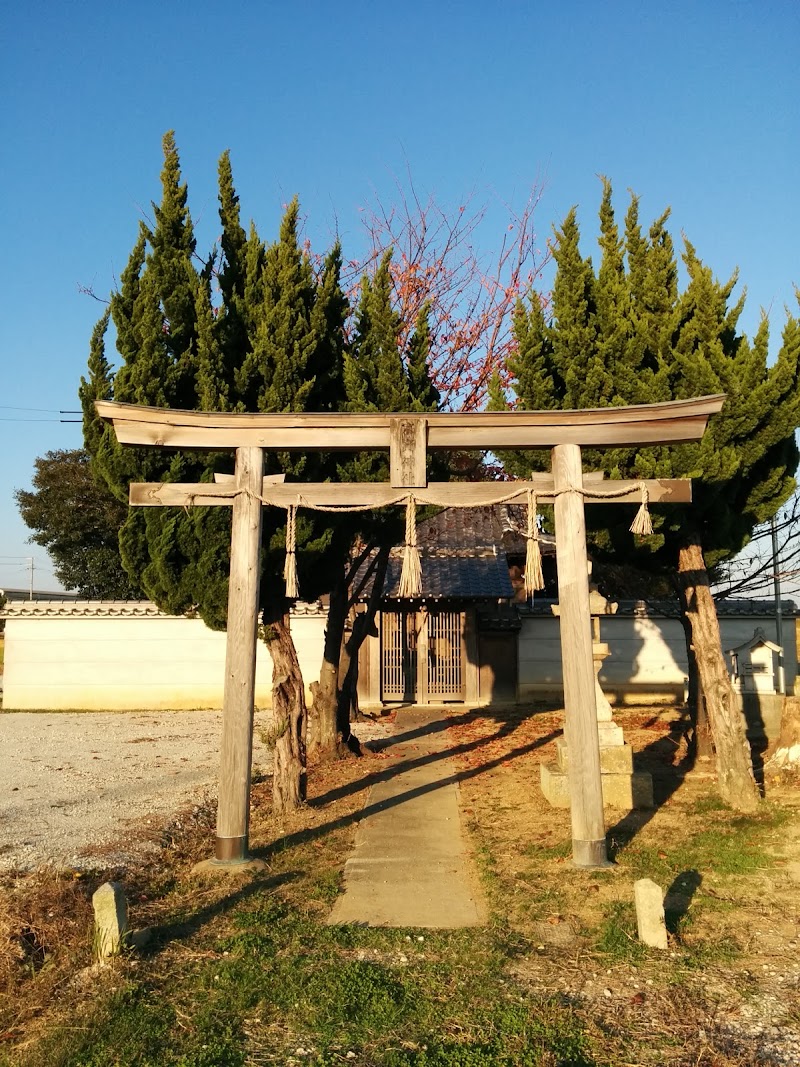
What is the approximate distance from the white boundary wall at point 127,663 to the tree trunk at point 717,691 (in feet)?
39.3

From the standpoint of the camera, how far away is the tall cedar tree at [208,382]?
355 inches

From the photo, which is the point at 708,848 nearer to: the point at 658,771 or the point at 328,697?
the point at 658,771

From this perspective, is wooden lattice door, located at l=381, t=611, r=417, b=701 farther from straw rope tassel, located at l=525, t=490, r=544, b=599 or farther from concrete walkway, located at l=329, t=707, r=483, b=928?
straw rope tassel, located at l=525, t=490, r=544, b=599

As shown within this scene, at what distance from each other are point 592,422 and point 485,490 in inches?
42.4

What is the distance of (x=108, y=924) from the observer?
194 inches

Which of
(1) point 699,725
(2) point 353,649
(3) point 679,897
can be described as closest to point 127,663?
(2) point 353,649

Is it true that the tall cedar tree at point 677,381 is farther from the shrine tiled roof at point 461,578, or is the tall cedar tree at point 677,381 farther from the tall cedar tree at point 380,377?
the shrine tiled roof at point 461,578

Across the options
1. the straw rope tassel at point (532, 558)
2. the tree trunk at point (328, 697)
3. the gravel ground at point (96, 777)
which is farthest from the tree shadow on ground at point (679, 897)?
the tree trunk at point (328, 697)

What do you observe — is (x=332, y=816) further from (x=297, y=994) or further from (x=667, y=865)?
(x=297, y=994)

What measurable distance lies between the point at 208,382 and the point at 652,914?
20.4 ft

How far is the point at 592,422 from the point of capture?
24.5ft

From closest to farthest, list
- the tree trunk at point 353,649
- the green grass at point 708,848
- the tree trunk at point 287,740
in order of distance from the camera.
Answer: the green grass at point 708,848 < the tree trunk at point 287,740 < the tree trunk at point 353,649

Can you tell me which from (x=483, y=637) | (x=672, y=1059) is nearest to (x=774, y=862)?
→ (x=672, y=1059)

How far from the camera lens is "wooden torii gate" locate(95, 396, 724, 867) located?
23.8 ft
